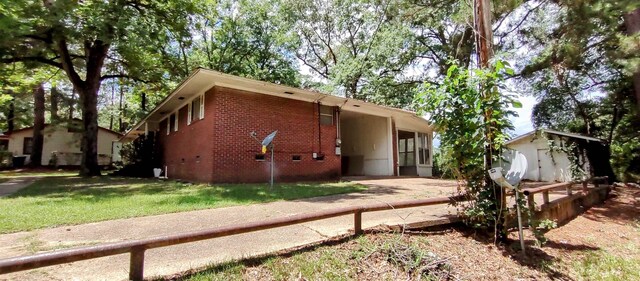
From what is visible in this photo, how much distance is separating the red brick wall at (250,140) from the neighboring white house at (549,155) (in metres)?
10.1

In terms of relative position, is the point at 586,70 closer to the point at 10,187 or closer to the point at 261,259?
the point at 261,259

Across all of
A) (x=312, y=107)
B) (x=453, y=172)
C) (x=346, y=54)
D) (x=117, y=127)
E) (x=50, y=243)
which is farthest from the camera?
(x=117, y=127)

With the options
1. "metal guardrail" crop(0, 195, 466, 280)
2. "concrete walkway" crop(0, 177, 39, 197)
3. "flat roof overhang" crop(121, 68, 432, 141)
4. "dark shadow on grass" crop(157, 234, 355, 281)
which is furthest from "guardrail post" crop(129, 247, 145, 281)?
"concrete walkway" crop(0, 177, 39, 197)

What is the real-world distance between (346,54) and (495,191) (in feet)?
72.7

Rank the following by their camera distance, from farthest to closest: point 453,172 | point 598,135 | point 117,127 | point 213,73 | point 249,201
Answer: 1. point 117,127
2. point 598,135
3. point 213,73
4. point 249,201
5. point 453,172

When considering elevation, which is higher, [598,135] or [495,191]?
[598,135]

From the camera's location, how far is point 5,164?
24.1 m

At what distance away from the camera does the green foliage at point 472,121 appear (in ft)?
15.5

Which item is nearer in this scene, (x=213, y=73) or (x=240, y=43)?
(x=213, y=73)

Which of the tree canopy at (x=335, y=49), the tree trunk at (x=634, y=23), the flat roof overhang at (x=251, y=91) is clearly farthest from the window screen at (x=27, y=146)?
the tree trunk at (x=634, y=23)

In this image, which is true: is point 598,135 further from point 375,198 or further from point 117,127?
point 117,127

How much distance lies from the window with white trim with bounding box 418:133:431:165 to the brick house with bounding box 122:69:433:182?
1.15 m

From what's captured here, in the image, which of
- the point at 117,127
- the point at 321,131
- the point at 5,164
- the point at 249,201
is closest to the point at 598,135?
the point at 321,131

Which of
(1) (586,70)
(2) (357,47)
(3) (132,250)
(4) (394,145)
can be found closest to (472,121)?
(3) (132,250)
